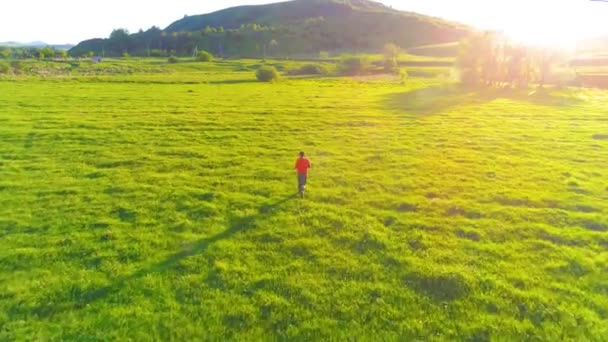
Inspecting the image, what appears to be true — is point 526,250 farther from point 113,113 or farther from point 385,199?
point 113,113

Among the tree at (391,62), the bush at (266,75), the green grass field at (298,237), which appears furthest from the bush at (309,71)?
the green grass field at (298,237)

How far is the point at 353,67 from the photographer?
113m

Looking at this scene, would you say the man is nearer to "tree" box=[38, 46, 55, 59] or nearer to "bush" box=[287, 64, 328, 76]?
"bush" box=[287, 64, 328, 76]

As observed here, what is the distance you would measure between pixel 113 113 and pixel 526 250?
114ft

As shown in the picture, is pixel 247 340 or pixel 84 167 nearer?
pixel 247 340

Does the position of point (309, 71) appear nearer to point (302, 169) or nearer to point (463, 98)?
point (463, 98)

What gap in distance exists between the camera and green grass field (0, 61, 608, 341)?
8.61 m

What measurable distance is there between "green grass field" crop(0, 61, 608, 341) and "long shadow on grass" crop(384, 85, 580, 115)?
16.6 m

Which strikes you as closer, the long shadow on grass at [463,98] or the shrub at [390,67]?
the long shadow on grass at [463,98]

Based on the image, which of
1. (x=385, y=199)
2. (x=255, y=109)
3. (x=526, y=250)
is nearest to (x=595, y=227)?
(x=526, y=250)

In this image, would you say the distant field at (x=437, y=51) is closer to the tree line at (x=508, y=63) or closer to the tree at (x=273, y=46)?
the tree at (x=273, y=46)

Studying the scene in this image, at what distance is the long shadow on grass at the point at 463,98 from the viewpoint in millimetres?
43219

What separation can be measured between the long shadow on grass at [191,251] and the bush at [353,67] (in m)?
101

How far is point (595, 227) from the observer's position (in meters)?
13.2
